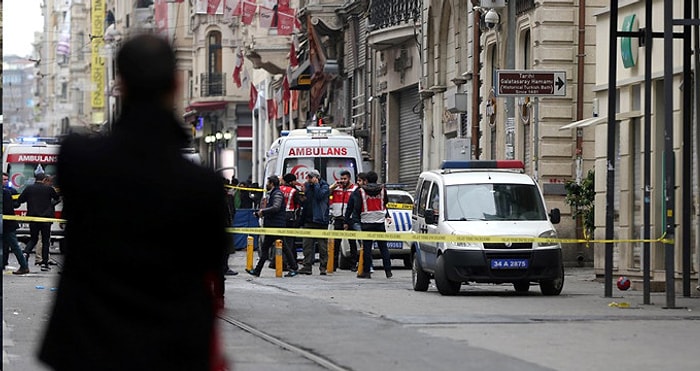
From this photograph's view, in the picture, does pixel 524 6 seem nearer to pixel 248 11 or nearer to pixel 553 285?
pixel 553 285

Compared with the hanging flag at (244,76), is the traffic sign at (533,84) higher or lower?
lower

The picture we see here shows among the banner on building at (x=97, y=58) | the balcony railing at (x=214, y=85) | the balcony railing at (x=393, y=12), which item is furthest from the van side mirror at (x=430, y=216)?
the banner on building at (x=97, y=58)

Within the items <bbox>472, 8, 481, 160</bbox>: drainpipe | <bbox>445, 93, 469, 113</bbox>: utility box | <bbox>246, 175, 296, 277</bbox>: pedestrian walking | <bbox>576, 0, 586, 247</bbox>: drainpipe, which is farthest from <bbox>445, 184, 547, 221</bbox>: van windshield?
<bbox>445, 93, 469, 113</bbox>: utility box

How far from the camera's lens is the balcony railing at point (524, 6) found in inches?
1312

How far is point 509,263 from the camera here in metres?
21.5

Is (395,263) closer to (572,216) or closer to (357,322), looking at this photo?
(572,216)

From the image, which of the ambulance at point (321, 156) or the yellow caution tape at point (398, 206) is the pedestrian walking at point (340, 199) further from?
the ambulance at point (321, 156)

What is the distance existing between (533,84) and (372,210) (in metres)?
3.98

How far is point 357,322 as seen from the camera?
17062 millimetres

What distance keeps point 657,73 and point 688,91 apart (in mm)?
1585

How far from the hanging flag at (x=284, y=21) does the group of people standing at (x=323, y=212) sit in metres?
24.7

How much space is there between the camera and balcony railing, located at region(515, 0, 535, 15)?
33.3 metres

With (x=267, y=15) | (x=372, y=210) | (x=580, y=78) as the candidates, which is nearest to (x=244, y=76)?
(x=267, y=15)

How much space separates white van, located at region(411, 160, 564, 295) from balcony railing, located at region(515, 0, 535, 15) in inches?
412
